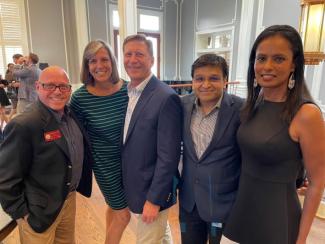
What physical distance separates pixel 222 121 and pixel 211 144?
12 cm

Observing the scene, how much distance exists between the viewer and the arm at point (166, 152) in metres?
1.23

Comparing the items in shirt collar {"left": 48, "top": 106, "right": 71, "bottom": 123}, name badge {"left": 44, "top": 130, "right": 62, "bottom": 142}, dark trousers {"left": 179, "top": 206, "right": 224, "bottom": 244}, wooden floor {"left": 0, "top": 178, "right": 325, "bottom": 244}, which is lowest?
wooden floor {"left": 0, "top": 178, "right": 325, "bottom": 244}

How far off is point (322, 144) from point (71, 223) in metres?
1.38

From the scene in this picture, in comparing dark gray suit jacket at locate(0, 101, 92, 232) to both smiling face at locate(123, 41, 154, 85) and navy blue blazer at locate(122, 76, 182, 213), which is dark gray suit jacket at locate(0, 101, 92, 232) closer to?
navy blue blazer at locate(122, 76, 182, 213)

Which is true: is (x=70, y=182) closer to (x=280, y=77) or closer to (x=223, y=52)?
(x=280, y=77)

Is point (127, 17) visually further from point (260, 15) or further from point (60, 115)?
point (260, 15)

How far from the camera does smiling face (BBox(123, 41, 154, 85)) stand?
132 cm

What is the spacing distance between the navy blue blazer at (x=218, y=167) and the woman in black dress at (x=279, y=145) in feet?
0.19

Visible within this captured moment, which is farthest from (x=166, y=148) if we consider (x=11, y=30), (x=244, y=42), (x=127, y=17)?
(x=11, y=30)

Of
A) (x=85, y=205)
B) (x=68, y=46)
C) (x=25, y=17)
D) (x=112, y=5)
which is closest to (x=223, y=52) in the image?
(x=112, y=5)

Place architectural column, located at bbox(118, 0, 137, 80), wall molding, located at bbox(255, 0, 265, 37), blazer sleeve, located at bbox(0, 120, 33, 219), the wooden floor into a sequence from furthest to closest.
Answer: wall molding, located at bbox(255, 0, 265, 37) < architectural column, located at bbox(118, 0, 137, 80) < the wooden floor < blazer sleeve, located at bbox(0, 120, 33, 219)

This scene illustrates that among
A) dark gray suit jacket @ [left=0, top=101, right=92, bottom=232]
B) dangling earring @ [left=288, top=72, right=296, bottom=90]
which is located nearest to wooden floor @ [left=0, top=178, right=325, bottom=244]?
dark gray suit jacket @ [left=0, top=101, right=92, bottom=232]

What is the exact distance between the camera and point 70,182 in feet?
4.27

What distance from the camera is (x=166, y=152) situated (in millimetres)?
1239
